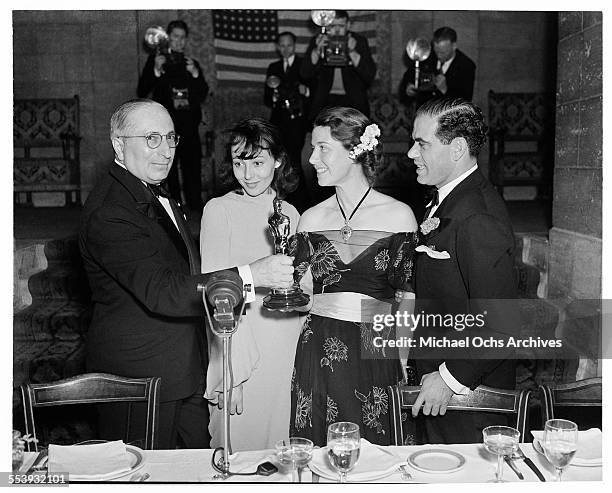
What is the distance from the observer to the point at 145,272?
249 cm

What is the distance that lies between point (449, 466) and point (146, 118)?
5.03ft

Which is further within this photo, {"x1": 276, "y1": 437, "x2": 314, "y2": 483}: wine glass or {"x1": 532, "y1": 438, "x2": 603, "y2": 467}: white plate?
{"x1": 532, "y1": 438, "x2": 603, "y2": 467}: white plate

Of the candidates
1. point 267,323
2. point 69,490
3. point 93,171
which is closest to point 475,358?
point 267,323

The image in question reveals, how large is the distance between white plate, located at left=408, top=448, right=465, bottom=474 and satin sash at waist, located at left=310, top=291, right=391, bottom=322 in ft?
2.50

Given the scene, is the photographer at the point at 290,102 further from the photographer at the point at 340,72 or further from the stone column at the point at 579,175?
the stone column at the point at 579,175

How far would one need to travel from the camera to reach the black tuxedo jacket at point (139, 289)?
98.2 inches

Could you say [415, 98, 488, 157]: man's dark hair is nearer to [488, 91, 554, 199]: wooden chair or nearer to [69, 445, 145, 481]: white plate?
[69, 445, 145, 481]: white plate

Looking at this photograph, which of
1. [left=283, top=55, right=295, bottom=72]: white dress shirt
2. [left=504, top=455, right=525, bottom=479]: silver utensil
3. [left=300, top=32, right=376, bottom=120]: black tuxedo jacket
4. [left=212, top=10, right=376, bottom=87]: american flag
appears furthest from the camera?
[left=212, top=10, right=376, bottom=87]: american flag

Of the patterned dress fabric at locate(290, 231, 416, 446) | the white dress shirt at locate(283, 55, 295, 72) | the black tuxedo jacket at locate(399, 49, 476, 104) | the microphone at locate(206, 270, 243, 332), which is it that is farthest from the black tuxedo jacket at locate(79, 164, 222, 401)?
the white dress shirt at locate(283, 55, 295, 72)

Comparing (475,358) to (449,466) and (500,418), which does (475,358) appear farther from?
(449,466)

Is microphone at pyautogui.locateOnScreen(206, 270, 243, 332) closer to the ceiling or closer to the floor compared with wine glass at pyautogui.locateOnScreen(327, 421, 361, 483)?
closer to the ceiling

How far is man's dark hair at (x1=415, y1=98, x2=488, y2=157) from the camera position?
2516mm

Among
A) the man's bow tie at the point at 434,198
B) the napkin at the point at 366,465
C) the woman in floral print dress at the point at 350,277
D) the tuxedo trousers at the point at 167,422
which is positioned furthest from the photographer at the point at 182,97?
the napkin at the point at 366,465

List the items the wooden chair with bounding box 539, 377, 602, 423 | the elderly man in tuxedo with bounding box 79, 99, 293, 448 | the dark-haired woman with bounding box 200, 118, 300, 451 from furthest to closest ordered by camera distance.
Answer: the dark-haired woman with bounding box 200, 118, 300, 451 < the elderly man in tuxedo with bounding box 79, 99, 293, 448 < the wooden chair with bounding box 539, 377, 602, 423
